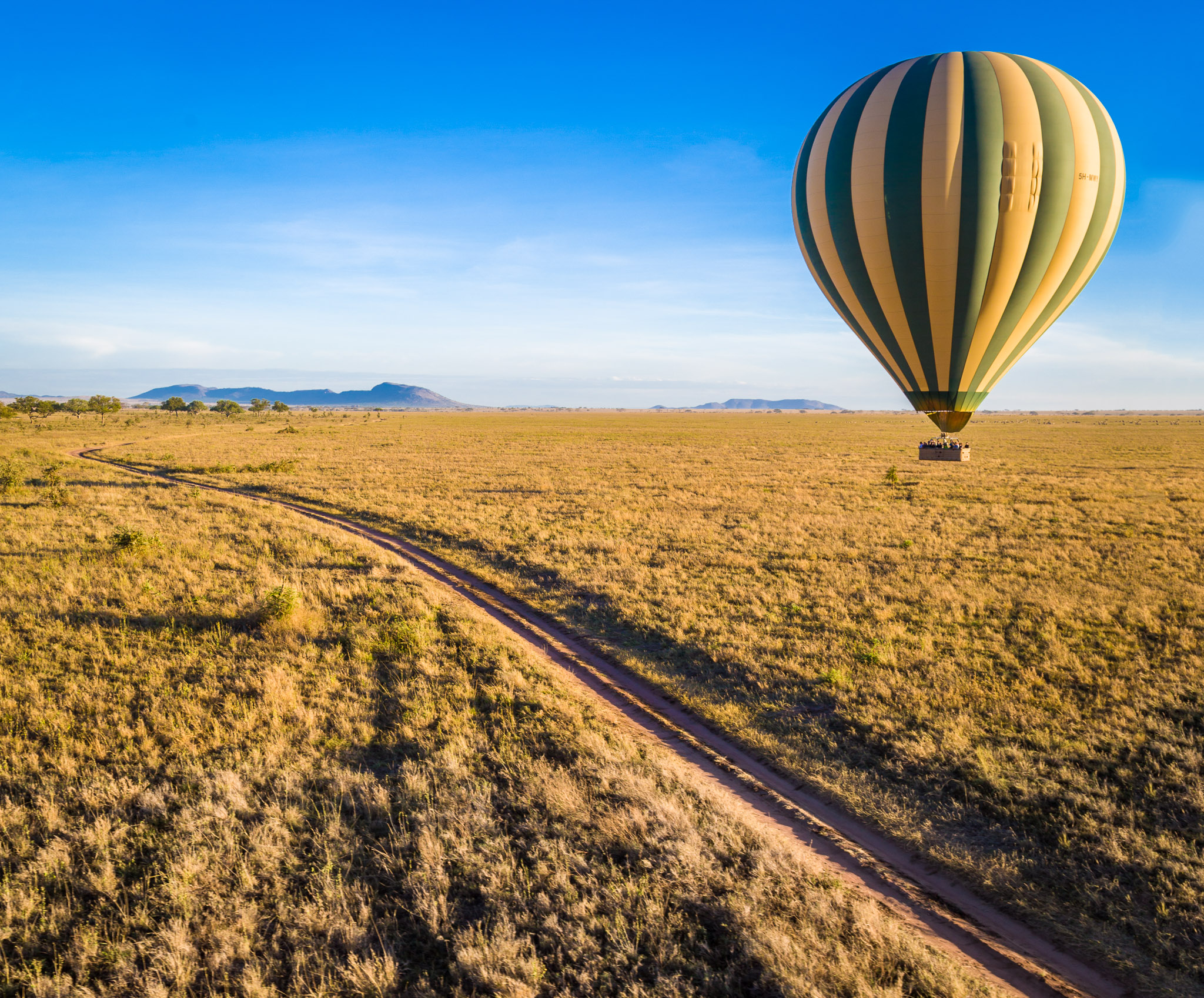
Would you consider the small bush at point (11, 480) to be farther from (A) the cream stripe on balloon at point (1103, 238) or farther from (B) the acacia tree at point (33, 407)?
(B) the acacia tree at point (33, 407)

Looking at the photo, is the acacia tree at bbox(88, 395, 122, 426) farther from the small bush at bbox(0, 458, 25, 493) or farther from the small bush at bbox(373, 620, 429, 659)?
the small bush at bbox(373, 620, 429, 659)

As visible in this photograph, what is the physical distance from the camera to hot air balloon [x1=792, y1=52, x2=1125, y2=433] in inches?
653

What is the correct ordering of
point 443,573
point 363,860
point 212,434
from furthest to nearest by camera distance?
1. point 212,434
2. point 443,573
3. point 363,860

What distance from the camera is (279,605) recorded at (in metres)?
12.1

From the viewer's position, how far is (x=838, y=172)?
59.4ft

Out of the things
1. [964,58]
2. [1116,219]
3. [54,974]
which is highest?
[964,58]

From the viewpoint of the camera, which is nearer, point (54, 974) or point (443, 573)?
point (54, 974)

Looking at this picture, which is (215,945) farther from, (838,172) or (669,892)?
(838,172)

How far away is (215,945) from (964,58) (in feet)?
78.5

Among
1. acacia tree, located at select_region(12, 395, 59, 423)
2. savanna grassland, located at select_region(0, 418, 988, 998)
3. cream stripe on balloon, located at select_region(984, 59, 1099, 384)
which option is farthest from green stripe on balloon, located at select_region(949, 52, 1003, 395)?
acacia tree, located at select_region(12, 395, 59, 423)

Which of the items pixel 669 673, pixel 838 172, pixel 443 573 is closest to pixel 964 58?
pixel 838 172

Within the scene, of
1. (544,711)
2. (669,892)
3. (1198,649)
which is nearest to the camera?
(669,892)

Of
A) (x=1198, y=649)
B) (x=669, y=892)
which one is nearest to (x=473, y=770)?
(x=669, y=892)

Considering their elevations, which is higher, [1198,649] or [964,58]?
[964,58]
